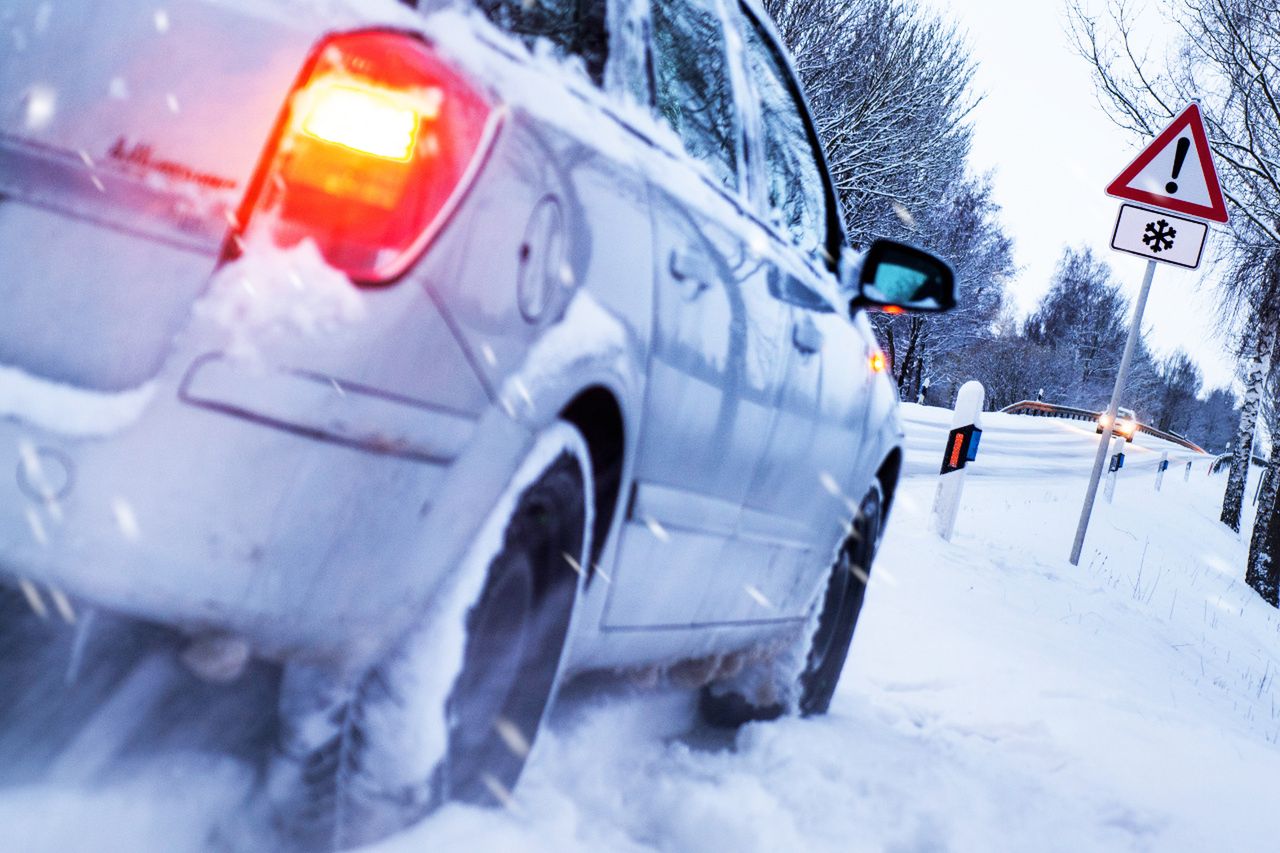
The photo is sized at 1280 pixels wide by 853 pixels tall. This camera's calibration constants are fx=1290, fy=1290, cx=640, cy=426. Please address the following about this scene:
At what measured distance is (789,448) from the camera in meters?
3.43

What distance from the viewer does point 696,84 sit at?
10.1ft

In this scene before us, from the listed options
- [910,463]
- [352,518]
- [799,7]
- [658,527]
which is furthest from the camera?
[799,7]

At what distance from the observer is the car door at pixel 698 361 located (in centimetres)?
257

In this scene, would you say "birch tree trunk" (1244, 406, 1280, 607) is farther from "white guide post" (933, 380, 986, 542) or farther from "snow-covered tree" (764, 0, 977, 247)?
"white guide post" (933, 380, 986, 542)

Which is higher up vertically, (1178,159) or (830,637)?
(1178,159)

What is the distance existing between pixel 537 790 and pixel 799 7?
1913 cm

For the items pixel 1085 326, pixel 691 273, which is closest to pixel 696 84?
pixel 691 273

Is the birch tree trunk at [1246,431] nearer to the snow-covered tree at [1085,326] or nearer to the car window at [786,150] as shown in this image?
the car window at [786,150]

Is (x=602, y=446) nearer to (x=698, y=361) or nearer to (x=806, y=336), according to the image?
(x=698, y=361)

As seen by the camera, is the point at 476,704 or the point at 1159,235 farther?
the point at 1159,235

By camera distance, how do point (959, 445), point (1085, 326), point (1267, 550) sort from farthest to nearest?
point (1085, 326), point (1267, 550), point (959, 445)

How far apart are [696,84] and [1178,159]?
19.9 feet

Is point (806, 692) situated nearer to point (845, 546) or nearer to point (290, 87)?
point (845, 546)

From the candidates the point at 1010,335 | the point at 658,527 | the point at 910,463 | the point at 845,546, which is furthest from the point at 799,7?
the point at 1010,335
